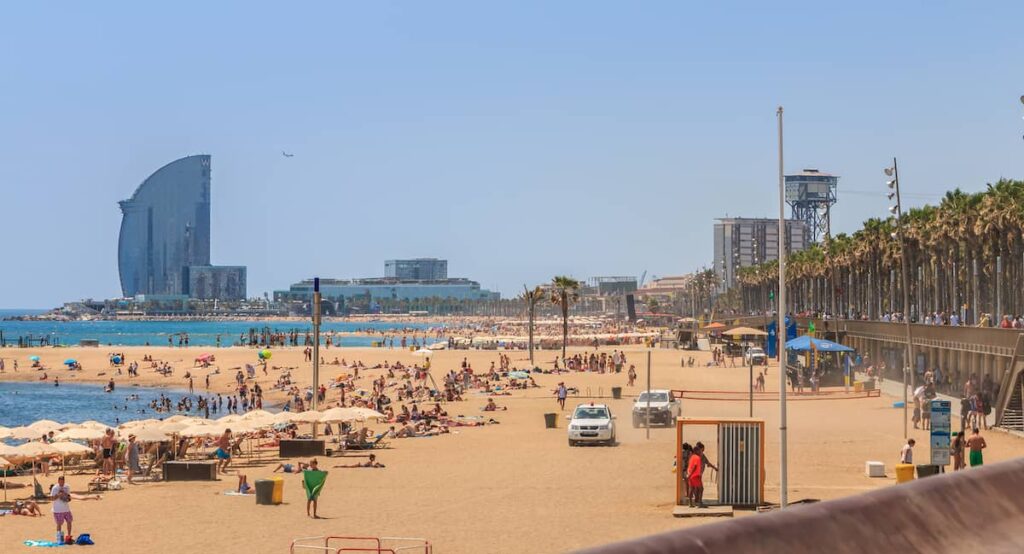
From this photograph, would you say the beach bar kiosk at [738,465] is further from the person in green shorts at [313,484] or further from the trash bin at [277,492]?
the trash bin at [277,492]

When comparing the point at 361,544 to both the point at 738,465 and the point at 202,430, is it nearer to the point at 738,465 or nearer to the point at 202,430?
the point at 738,465

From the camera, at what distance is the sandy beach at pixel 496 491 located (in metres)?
20.0

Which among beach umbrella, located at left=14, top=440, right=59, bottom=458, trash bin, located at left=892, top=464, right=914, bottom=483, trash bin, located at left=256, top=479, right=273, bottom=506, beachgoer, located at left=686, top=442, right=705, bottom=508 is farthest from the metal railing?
beach umbrella, located at left=14, top=440, right=59, bottom=458

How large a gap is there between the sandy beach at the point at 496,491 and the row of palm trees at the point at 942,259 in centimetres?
722

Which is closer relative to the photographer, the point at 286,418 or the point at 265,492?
the point at 265,492

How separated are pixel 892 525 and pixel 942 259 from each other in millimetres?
65062

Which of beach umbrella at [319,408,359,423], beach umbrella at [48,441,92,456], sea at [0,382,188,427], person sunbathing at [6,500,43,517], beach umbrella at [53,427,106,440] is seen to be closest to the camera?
person sunbathing at [6,500,43,517]

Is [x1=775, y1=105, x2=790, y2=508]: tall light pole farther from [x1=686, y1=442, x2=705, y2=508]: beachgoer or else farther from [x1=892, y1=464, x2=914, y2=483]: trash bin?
[x1=892, y1=464, x2=914, y2=483]: trash bin

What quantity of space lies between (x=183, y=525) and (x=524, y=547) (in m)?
6.86

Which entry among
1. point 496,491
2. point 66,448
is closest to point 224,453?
point 66,448

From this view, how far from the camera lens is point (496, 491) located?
24906mm

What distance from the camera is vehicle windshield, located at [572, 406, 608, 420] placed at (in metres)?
33.7

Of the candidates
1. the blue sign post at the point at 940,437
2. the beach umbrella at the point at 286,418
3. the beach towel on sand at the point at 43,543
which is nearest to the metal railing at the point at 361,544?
the beach towel on sand at the point at 43,543

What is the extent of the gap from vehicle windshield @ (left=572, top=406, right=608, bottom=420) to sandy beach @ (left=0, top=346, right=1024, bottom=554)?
3.40 ft
